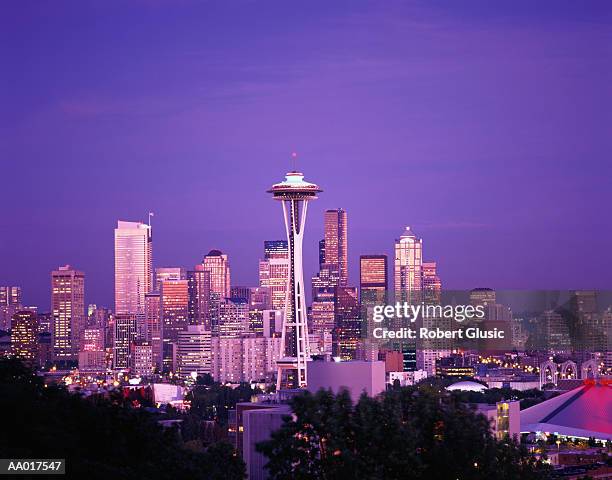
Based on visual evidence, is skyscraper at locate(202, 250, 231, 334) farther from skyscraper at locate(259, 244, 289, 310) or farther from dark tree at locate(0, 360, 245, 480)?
dark tree at locate(0, 360, 245, 480)

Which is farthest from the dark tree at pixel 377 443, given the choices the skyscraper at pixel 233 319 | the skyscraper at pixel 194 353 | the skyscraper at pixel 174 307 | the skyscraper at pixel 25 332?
the skyscraper at pixel 174 307

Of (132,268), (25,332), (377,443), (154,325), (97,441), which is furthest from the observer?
(132,268)

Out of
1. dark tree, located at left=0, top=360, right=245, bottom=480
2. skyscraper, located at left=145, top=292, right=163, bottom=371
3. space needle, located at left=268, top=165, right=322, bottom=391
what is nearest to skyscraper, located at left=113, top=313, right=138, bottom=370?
skyscraper, located at left=145, top=292, right=163, bottom=371

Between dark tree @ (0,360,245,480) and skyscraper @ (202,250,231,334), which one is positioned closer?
dark tree @ (0,360,245,480)

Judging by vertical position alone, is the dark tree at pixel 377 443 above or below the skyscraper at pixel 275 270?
below

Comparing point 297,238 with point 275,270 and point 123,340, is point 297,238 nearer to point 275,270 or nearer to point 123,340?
point 123,340

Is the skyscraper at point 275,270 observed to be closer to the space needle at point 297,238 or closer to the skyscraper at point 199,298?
the skyscraper at point 199,298

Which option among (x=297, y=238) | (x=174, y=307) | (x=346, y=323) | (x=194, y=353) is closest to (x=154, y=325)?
(x=174, y=307)

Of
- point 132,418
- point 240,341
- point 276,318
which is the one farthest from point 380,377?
point 276,318

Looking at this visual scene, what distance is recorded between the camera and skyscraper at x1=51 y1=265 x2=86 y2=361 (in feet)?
399

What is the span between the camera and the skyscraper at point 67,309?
122 m

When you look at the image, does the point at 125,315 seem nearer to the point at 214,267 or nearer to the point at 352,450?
the point at 214,267

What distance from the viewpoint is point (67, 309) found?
4916 inches

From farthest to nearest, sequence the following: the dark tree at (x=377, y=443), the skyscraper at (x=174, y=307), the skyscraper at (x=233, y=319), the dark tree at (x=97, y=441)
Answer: the skyscraper at (x=174, y=307) → the skyscraper at (x=233, y=319) → the dark tree at (x=377, y=443) → the dark tree at (x=97, y=441)
